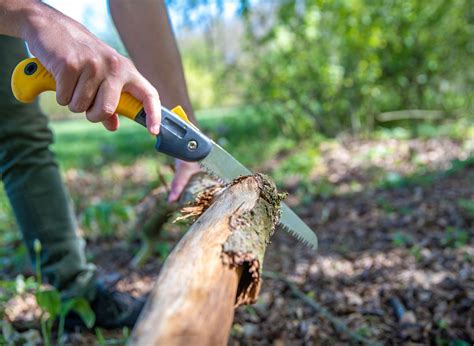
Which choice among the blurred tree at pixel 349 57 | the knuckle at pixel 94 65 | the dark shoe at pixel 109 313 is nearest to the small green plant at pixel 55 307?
the dark shoe at pixel 109 313

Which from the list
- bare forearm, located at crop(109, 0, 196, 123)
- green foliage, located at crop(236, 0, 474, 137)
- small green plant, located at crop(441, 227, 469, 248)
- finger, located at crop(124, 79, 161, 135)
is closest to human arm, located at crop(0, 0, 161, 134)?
finger, located at crop(124, 79, 161, 135)

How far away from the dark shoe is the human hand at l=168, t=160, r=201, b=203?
0.66 m

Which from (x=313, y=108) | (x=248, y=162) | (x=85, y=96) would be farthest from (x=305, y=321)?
(x=313, y=108)

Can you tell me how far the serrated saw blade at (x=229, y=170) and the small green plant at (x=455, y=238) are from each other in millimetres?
1504

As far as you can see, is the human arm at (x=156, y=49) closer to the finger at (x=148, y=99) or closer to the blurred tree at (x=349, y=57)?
the finger at (x=148, y=99)

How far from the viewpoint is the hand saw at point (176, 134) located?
1284 mm

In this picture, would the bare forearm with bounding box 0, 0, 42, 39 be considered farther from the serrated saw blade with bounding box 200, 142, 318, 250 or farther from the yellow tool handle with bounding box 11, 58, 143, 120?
the serrated saw blade with bounding box 200, 142, 318, 250

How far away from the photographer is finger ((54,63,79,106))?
3.73 feet

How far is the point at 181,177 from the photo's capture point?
191 centimetres

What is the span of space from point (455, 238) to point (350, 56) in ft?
13.8

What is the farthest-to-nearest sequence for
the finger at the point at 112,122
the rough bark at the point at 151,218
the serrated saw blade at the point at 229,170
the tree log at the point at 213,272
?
the rough bark at the point at 151,218 < the serrated saw blade at the point at 229,170 < the finger at the point at 112,122 < the tree log at the point at 213,272

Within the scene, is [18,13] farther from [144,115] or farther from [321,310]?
[321,310]

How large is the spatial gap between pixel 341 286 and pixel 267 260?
625 mm

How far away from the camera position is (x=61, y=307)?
1972 mm
